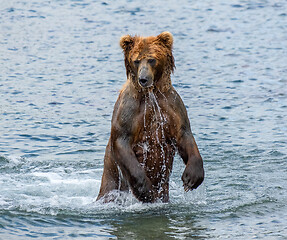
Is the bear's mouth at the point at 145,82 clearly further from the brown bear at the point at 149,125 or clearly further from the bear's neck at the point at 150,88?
the bear's neck at the point at 150,88

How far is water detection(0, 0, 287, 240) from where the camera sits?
7379 millimetres

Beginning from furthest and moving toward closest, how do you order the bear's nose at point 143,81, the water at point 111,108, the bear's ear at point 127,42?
1. the water at point 111,108
2. the bear's ear at point 127,42
3. the bear's nose at point 143,81

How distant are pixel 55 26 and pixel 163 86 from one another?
35.7 feet

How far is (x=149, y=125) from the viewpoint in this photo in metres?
7.45

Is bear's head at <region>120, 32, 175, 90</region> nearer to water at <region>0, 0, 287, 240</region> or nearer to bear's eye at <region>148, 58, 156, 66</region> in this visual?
bear's eye at <region>148, 58, 156, 66</region>

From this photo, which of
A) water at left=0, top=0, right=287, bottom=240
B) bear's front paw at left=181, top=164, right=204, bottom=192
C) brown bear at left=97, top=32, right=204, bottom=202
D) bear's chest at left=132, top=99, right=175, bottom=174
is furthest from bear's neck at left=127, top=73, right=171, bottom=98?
water at left=0, top=0, right=287, bottom=240

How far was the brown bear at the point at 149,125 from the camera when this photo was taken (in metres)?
7.25

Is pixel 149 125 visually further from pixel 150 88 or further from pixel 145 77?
pixel 145 77

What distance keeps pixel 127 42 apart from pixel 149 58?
303 millimetres

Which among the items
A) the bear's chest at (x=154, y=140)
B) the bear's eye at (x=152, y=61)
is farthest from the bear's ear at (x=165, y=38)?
the bear's chest at (x=154, y=140)

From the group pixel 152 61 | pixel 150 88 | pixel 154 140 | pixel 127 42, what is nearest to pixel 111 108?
pixel 154 140

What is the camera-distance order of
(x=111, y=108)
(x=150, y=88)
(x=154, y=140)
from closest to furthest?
1. (x=150, y=88)
2. (x=154, y=140)
3. (x=111, y=108)

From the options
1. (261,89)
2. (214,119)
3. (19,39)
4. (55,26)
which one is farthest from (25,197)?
(55,26)

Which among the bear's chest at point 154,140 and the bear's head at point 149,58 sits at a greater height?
the bear's head at point 149,58
